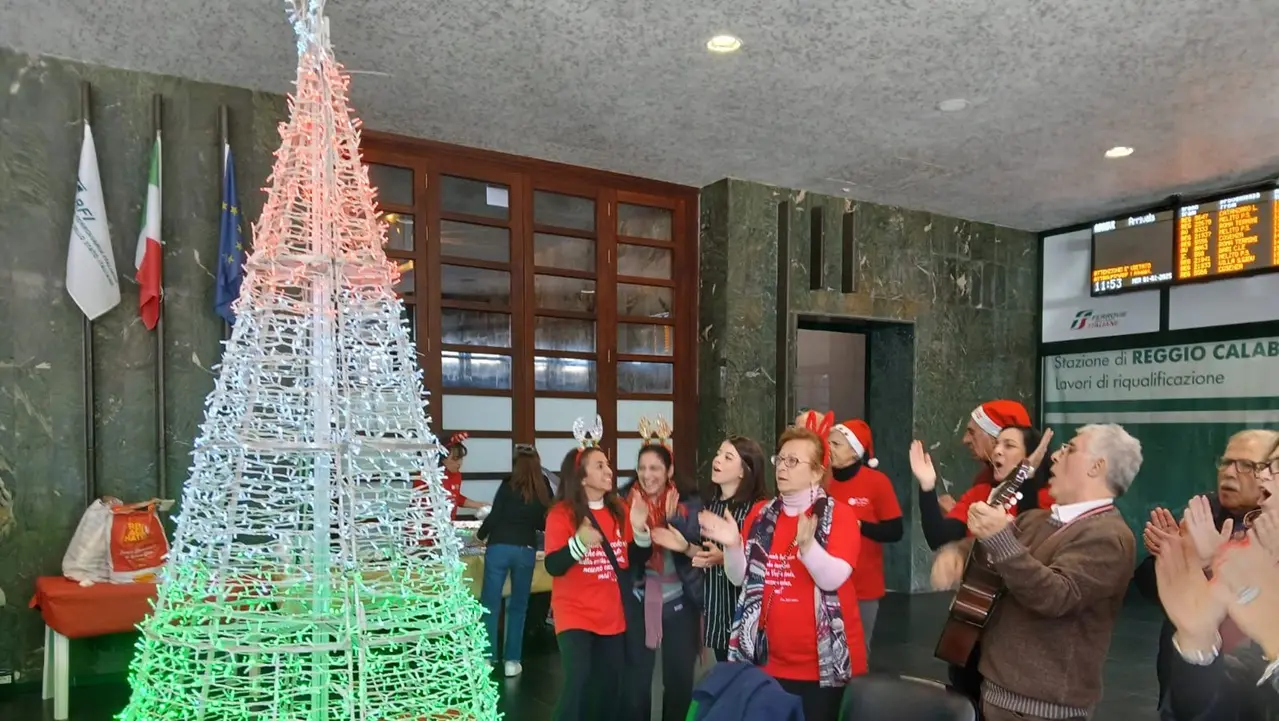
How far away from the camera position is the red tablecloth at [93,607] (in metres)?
3.93

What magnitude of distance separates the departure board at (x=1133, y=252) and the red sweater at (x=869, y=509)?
13.8 ft

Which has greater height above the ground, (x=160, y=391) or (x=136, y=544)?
(x=160, y=391)

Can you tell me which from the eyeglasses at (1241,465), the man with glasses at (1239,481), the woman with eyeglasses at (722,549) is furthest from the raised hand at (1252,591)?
the woman with eyeglasses at (722,549)

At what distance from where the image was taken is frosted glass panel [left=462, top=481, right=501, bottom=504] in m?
5.64

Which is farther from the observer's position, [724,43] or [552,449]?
[552,449]

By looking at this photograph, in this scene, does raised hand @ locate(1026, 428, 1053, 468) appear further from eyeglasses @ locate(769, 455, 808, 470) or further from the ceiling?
the ceiling

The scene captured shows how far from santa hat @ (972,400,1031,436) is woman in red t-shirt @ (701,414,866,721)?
4.47 ft

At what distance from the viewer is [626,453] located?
6.30 m

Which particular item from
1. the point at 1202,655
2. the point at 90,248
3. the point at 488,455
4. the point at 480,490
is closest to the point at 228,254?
the point at 90,248

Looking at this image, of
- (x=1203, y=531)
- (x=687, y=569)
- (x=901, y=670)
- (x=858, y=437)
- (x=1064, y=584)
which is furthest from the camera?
(x=901, y=670)

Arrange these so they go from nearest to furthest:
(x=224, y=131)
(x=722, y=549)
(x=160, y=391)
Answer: (x=722, y=549)
(x=160, y=391)
(x=224, y=131)

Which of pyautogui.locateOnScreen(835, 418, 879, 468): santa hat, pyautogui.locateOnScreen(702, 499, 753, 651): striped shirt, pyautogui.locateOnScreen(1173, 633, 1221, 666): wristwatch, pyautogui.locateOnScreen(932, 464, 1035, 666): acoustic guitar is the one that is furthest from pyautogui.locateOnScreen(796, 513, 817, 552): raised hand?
pyautogui.locateOnScreen(835, 418, 879, 468): santa hat

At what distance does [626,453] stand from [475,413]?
1.24 meters

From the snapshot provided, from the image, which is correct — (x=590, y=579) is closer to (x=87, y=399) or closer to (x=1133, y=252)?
(x=87, y=399)
